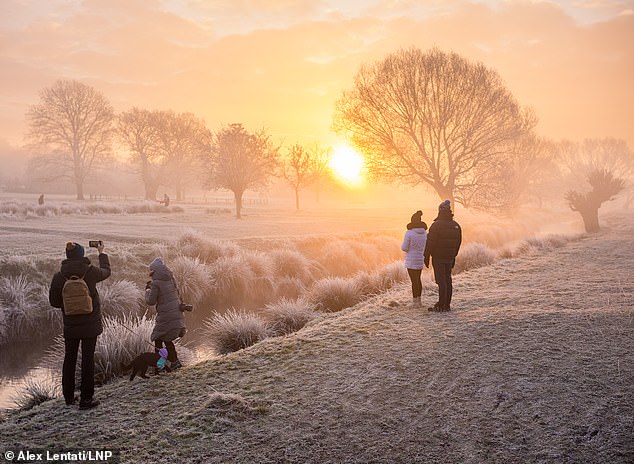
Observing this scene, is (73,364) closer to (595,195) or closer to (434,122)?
(434,122)

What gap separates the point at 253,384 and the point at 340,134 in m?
21.5

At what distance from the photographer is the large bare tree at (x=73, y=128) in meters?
42.5

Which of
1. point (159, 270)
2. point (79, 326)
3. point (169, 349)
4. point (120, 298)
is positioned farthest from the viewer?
point (120, 298)

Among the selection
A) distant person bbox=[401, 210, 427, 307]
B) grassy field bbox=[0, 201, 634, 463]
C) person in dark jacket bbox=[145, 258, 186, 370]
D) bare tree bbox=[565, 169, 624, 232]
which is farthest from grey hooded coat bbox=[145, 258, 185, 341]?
bare tree bbox=[565, 169, 624, 232]

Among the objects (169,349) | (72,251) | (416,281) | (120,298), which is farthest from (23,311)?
(416,281)

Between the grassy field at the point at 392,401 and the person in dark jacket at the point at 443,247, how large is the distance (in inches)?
31.6

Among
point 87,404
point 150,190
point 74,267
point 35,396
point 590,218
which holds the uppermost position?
point 150,190

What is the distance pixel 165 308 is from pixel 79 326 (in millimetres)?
1248

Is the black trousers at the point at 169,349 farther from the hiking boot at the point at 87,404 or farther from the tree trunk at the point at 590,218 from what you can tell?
the tree trunk at the point at 590,218

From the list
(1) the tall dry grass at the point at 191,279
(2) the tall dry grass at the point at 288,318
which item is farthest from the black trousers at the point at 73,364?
(1) the tall dry grass at the point at 191,279

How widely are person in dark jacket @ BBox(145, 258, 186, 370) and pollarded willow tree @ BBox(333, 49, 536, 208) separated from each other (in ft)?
64.2

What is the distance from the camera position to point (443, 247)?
8.29 metres

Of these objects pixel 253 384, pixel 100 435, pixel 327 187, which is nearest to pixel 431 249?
pixel 253 384

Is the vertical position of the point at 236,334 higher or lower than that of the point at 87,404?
lower
